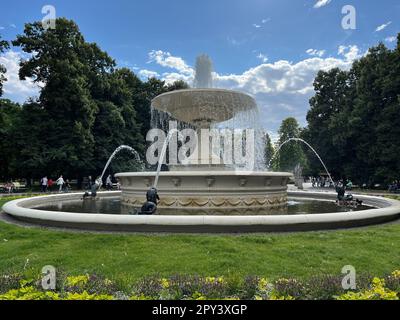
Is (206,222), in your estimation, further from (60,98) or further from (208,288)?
(60,98)

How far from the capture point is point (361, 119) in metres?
38.5

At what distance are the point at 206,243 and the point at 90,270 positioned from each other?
2.44 m

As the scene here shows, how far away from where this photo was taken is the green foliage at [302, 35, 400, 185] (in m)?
35.1

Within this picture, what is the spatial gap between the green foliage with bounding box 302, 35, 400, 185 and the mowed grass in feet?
98.9

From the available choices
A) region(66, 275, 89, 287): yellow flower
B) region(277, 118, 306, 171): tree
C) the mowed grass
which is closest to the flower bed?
region(66, 275, 89, 287): yellow flower

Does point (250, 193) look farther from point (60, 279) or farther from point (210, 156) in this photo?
point (60, 279)

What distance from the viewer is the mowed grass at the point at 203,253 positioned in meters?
6.16

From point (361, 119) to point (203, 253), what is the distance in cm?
3647

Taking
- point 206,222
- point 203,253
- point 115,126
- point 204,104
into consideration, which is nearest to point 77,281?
point 203,253

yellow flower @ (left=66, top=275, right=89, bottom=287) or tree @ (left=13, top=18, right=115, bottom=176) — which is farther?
tree @ (left=13, top=18, right=115, bottom=176)

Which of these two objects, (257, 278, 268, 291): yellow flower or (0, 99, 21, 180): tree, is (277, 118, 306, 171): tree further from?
(257, 278, 268, 291): yellow flower

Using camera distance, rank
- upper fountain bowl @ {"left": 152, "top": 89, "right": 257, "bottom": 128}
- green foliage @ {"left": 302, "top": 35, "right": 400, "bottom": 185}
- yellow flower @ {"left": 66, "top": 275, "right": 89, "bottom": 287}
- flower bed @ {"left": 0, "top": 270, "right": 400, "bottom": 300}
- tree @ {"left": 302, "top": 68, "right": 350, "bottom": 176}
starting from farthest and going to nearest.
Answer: tree @ {"left": 302, "top": 68, "right": 350, "bottom": 176}
green foliage @ {"left": 302, "top": 35, "right": 400, "bottom": 185}
upper fountain bowl @ {"left": 152, "top": 89, "right": 257, "bottom": 128}
yellow flower @ {"left": 66, "top": 275, "right": 89, "bottom": 287}
flower bed @ {"left": 0, "top": 270, "right": 400, "bottom": 300}
